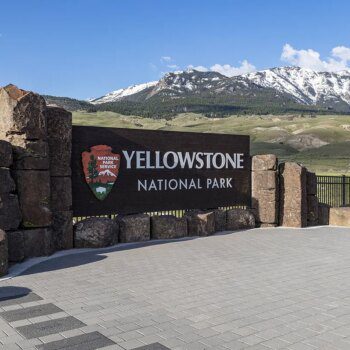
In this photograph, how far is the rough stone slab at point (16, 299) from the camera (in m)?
6.52

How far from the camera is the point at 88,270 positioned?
851cm

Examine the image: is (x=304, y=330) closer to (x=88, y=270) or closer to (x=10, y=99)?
(x=88, y=270)

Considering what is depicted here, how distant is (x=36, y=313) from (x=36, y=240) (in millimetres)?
3848

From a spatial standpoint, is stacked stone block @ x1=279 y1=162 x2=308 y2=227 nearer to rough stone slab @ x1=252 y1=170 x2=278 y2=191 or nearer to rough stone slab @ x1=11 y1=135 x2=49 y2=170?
rough stone slab @ x1=252 y1=170 x2=278 y2=191

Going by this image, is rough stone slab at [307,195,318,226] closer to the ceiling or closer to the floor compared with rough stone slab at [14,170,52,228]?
closer to the floor

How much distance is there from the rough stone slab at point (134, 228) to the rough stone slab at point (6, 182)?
10.2ft

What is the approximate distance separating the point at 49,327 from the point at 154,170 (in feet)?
24.8

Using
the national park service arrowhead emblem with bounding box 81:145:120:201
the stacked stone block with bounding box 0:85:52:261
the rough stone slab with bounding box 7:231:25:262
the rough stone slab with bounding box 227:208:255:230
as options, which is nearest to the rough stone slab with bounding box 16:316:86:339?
the rough stone slab with bounding box 7:231:25:262

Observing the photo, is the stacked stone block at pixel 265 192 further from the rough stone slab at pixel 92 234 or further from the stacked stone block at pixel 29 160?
the stacked stone block at pixel 29 160

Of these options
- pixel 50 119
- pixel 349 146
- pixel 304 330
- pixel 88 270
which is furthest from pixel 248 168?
pixel 349 146

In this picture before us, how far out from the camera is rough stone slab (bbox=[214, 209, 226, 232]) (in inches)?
537

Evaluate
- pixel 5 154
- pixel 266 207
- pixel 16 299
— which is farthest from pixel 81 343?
pixel 266 207

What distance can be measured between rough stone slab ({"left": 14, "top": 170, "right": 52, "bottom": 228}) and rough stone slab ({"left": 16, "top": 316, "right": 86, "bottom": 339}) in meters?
4.26

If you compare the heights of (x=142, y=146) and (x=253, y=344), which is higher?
(x=142, y=146)
